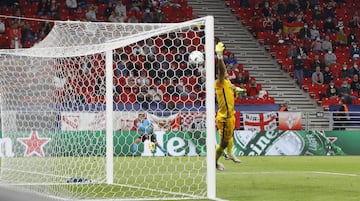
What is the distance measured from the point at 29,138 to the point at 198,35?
4676 mm

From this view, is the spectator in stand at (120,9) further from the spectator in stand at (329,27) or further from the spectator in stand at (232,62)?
the spectator in stand at (329,27)

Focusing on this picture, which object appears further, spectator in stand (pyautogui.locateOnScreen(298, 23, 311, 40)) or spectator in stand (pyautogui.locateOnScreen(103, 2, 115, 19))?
spectator in stand (pyautogui.locateOnScreen(298, 23, 311, 40))

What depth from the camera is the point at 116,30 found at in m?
11.2

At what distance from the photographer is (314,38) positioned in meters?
32.3

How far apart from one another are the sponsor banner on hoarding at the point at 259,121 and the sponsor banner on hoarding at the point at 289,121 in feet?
0.76

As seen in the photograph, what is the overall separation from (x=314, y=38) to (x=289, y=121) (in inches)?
323

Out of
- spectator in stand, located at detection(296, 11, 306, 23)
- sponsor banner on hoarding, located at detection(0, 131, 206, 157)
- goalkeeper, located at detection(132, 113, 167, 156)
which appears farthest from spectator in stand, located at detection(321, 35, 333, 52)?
goalkeeper, located at detection(132, 113, 167, 156)

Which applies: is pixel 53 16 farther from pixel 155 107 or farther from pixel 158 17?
pixel 155 107

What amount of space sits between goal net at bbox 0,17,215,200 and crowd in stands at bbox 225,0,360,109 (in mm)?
12111

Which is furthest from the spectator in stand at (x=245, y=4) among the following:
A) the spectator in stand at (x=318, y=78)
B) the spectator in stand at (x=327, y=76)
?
the spectator in stand at (x=327, y=76)

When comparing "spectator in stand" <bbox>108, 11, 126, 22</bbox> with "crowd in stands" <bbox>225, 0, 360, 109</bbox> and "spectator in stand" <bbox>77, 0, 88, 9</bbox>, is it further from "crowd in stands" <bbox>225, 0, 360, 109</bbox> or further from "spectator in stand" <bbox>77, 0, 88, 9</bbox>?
"crowd in stands" <bbox>225, 0, 360, 109</bbox>

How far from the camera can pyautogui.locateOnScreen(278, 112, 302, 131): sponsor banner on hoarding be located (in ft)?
81.9

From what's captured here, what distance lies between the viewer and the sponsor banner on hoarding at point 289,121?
81.9ft

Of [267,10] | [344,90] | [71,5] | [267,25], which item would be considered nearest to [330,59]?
[344,90]
